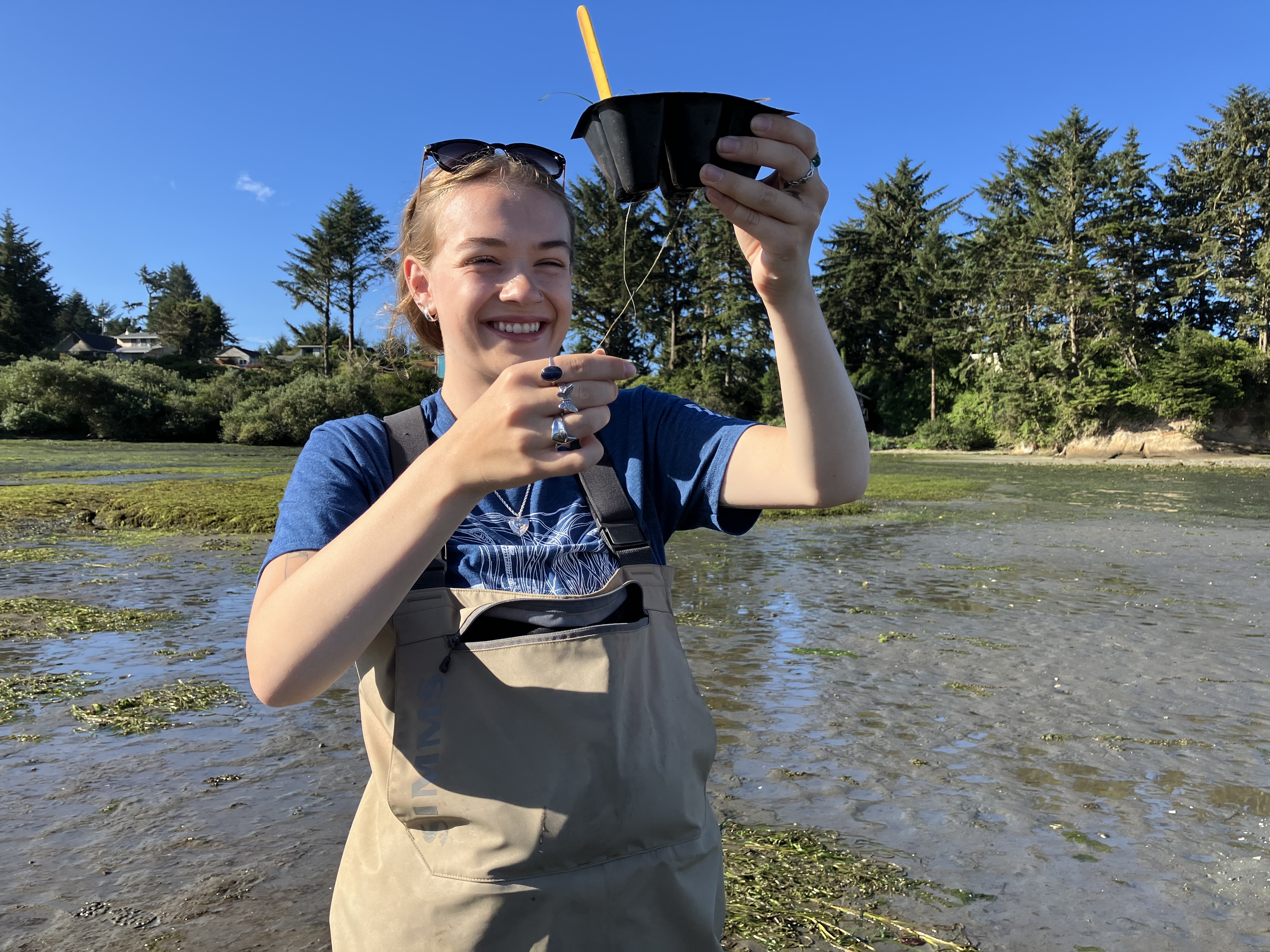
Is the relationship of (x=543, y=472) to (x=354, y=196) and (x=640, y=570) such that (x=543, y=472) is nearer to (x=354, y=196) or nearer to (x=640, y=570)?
(x=640, y=570)

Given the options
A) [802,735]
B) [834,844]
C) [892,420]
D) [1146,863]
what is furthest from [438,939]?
[892,420]

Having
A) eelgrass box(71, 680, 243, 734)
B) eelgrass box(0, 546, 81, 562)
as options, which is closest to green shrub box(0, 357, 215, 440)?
eelgrass box(0, 546, 81, 562)

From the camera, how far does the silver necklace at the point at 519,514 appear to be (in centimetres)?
165

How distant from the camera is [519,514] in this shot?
1.69 meters

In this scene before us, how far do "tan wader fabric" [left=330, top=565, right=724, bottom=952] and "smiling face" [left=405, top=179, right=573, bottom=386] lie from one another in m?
0.51

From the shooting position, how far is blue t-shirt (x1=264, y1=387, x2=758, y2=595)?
4.91 ft

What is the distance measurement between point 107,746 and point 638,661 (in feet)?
14.0

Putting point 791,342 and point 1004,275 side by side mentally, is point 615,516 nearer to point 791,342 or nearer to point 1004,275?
point 791,342

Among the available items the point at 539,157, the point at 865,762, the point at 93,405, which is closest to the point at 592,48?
the point at 539,157

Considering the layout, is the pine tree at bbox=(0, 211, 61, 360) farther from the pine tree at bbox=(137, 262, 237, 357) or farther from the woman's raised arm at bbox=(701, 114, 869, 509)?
the woman's raised arm at bbox=(701, 114, 869, 509)

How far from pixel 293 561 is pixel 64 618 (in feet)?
23.3

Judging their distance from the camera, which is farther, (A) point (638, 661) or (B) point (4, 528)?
(B) point (4, 528)

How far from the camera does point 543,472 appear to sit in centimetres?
116

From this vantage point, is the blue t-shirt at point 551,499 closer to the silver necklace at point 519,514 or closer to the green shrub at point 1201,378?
the silver necklace at point 519,514
